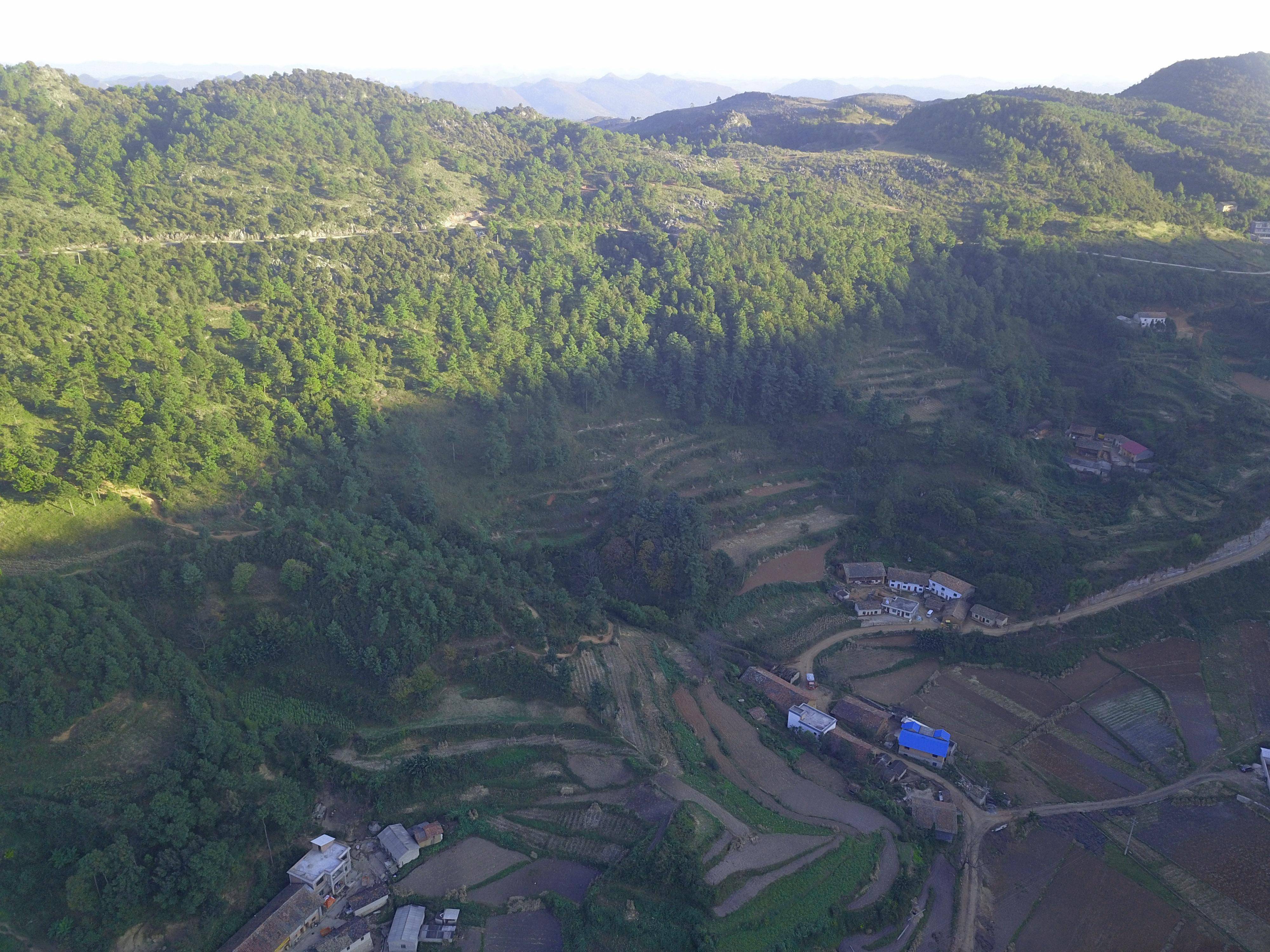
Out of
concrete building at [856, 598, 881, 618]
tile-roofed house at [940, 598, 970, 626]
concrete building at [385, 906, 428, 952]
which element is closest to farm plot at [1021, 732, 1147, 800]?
tile-roofed house at [940, 598, 970, 626]

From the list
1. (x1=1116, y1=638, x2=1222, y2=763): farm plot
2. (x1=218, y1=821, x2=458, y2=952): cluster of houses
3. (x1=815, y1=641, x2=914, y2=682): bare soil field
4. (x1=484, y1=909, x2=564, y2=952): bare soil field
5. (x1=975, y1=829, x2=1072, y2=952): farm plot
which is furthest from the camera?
(x1=815, y1=641, x2=914, y2=682): bare soil field

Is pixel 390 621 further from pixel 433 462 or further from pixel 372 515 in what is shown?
pixel 433 462

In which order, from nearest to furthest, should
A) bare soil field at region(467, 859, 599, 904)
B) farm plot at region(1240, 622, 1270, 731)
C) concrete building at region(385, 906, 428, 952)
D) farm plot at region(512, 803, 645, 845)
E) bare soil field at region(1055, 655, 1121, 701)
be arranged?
concrete building at region(385, 906, 428, 952), bare soil field at region(467, 859, 599, 904), farm plot at region(512, 803, 645, 845), farm plot at region(1240, 622, 1270, 731), bare soil field at region(1055, 655, 1121, 701)

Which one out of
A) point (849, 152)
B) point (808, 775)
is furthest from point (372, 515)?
point (849, 152)

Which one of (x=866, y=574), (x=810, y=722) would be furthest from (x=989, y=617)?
(x=810, y=722)

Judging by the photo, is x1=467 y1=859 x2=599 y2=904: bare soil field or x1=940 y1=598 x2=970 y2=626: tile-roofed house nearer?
x1=467 y1=859 x2=599 y2=904: bare soil field

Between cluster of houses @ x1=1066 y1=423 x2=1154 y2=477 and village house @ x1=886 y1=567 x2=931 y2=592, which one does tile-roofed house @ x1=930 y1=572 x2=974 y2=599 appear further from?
cluster of houses @ x1=1066 y1=423 x2=1154 y2=477

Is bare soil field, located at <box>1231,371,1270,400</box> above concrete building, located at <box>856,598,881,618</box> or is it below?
above

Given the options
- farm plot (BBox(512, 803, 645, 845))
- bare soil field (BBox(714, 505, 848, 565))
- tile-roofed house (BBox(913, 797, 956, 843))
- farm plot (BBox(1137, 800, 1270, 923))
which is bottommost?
farm plot (BBox(1137, 800, 1270, 923))
